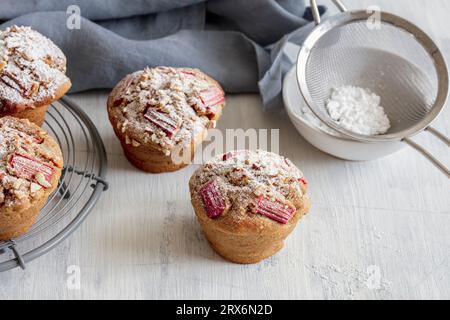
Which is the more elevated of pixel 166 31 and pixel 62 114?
pixel 166 31

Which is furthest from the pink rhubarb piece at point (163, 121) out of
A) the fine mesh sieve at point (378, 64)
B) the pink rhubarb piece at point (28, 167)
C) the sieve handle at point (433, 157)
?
the sieve handle at point (433, 157)

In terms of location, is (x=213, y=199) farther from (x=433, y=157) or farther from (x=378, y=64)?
(x=378, y=64)

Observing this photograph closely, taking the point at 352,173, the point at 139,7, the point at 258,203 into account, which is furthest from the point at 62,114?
the point at 352,173

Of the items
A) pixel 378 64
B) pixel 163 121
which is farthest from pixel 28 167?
pixel 378 64

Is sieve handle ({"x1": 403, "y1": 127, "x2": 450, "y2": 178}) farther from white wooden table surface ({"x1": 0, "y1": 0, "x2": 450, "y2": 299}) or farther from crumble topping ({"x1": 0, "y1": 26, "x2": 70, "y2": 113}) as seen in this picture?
crumble topping ({"x1": 0, "y1": 26, "x2": 70, "y2": 113})

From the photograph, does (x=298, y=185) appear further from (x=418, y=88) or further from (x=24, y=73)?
(x=24, y=73)
